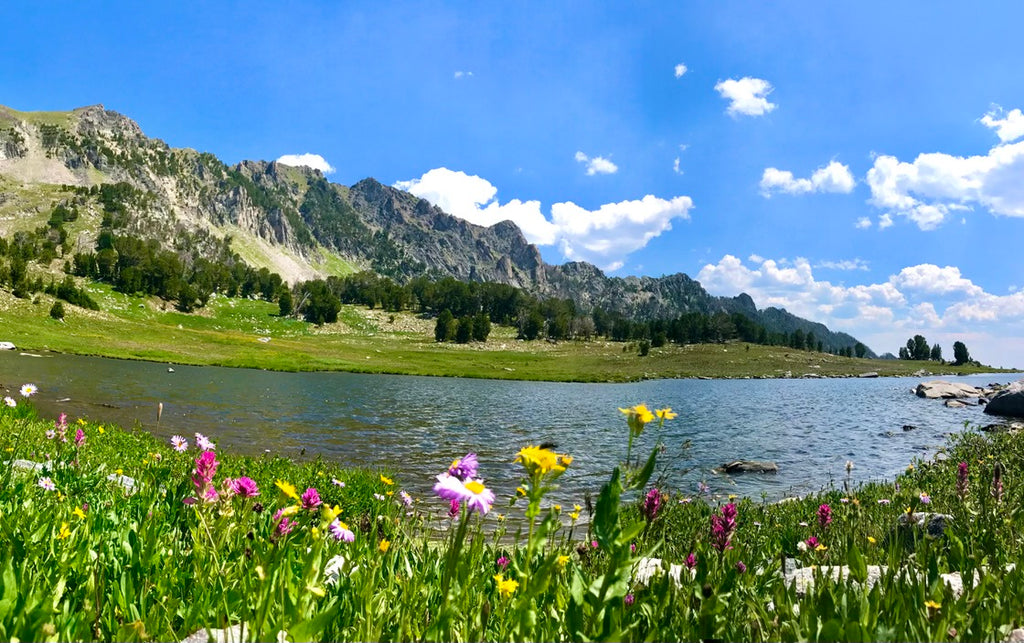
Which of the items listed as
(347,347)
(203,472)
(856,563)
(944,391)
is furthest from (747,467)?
(347,347)

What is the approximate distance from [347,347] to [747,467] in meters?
113

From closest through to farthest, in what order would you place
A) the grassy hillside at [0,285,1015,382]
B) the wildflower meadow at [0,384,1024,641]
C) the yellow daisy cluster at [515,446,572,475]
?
the yellow daisy cluster at [515,446,572,475]
the wildflower meadow at [0,384,1024,641]
the grassy hillside at [0,285,1015,382]

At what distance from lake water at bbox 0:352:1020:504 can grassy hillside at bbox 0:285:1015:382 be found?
3055cm

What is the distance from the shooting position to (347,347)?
122312mm

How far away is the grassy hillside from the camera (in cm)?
7712

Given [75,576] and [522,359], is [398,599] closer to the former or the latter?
[75,576]

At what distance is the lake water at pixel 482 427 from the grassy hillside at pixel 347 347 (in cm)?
3055

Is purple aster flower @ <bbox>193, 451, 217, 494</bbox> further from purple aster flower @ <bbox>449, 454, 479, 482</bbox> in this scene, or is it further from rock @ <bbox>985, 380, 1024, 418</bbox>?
rock @ <bbox>985, 380, 1024, 418</bbox>

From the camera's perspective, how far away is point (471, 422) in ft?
107

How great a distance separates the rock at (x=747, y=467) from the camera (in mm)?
19938

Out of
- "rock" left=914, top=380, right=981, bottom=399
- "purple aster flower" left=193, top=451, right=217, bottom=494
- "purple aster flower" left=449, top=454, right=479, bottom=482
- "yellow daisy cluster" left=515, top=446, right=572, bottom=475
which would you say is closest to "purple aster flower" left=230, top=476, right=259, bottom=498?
"purple aster flower" left=193, top=451, right=217, bottom=494

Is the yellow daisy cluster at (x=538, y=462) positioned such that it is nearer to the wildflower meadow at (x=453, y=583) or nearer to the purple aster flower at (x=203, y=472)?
the wildflower meadow at (x=453, y=583)

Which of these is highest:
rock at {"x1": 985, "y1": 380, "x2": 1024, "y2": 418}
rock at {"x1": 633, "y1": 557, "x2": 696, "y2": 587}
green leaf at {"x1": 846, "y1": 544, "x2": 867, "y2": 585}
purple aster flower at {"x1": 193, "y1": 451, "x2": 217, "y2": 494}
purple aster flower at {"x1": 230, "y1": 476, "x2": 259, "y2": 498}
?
purple aster flower at {"x1": 193, "y1": 451, "x2": 217, "y2": 494}

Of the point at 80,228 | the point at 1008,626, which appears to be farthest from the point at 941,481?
the point at 80,228
